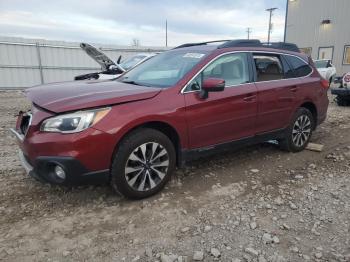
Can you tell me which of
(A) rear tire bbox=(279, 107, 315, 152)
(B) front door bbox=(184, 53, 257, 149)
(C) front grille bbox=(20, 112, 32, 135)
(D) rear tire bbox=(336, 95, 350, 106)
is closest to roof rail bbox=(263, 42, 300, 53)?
(B) front door bbox=(184, 53, 257, 149)

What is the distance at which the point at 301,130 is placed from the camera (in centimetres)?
523

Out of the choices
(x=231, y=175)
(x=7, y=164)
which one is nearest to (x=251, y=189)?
(x=231, y=175)

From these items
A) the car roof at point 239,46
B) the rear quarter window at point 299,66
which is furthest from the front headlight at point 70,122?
the rear quarter window at point 299,66

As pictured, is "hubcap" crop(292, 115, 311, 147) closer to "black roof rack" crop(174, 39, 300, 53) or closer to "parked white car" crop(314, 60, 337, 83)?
"black roof rack" crop(174, 39, 300, 53)

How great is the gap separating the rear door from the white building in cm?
2006

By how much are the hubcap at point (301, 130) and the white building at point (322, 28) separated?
19.6 m

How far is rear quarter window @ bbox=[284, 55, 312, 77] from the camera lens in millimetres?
5059

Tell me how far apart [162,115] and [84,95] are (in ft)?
2.75

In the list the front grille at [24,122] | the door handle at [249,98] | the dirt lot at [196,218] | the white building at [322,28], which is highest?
the white building at [322,28]

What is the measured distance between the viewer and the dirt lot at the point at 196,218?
8.93 feet

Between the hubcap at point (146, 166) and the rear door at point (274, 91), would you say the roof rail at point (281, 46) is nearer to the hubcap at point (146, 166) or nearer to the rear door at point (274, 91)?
the rear door at point (274, 91)

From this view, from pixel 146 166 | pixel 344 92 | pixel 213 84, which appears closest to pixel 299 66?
pixel 213 84

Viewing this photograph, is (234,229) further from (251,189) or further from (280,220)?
(251,189)

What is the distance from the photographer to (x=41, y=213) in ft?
10.8
